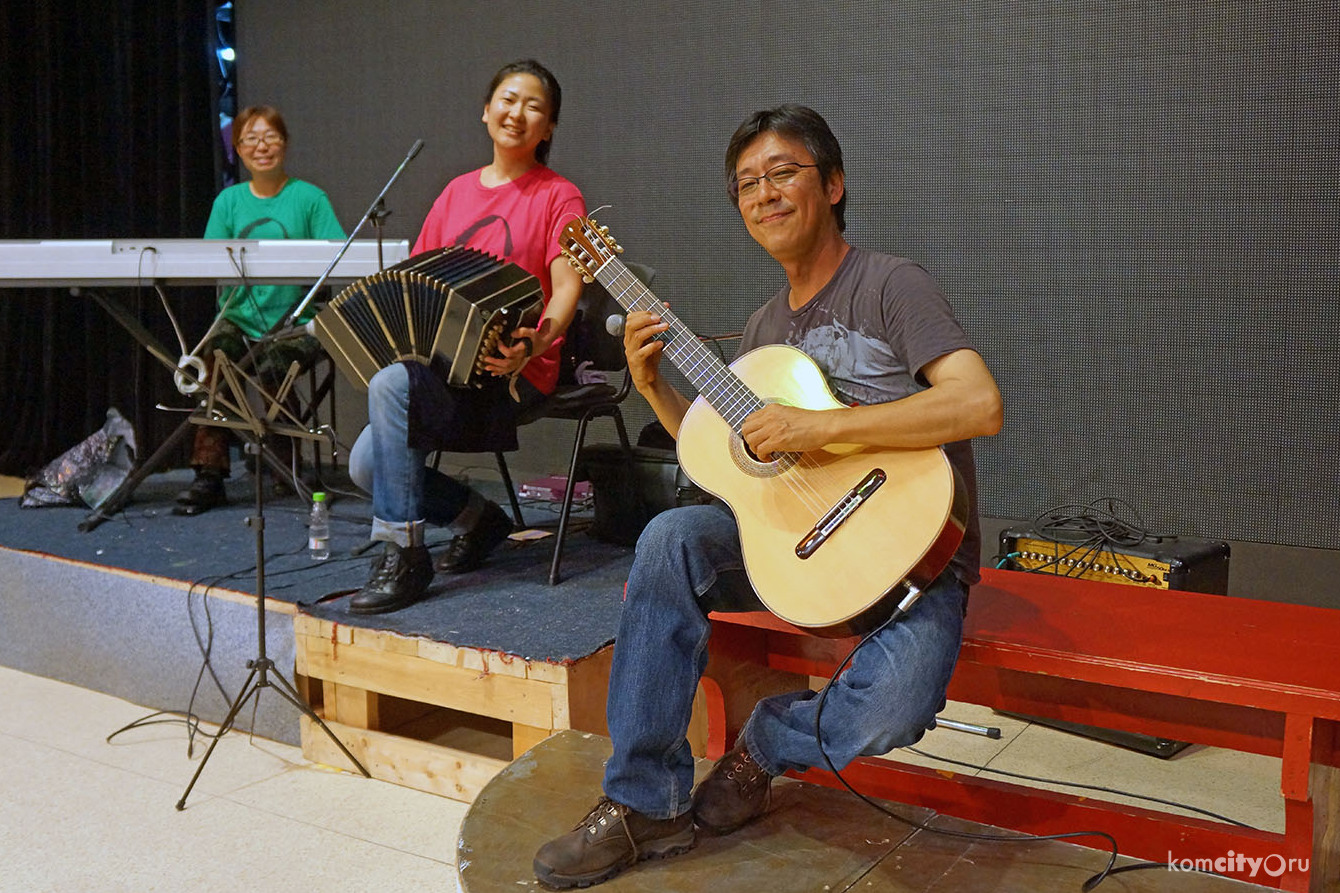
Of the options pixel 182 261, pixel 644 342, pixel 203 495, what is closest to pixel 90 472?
pixel 203 495

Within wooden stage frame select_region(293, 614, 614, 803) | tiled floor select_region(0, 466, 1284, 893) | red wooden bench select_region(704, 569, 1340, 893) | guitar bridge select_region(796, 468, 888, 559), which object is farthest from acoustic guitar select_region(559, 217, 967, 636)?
wooden stage frame select_region(293, 614, 614, 803)

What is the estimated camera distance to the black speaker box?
314 centimetres

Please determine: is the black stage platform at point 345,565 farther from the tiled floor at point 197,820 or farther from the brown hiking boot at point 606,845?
the brown hiking boot at point 606,845

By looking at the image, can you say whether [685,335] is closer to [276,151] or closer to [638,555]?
[638,555]

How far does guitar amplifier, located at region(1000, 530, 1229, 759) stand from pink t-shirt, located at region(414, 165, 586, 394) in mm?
1321

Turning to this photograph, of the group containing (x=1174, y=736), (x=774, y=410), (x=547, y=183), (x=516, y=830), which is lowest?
(x=516, y=830)

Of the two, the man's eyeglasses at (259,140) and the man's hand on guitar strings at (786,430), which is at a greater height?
the man's eyeglasses at (259,140)

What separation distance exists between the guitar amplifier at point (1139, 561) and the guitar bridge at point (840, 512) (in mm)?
1195

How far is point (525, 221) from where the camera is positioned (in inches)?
113

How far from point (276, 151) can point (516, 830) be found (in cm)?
285

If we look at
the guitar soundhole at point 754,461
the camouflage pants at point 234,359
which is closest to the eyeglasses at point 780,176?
the guitar soundhole at point 754,461

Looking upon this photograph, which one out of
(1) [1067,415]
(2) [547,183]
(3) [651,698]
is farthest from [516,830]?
(1) [1067,415]

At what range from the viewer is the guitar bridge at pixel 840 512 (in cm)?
160

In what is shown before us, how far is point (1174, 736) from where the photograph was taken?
1.70 meters
